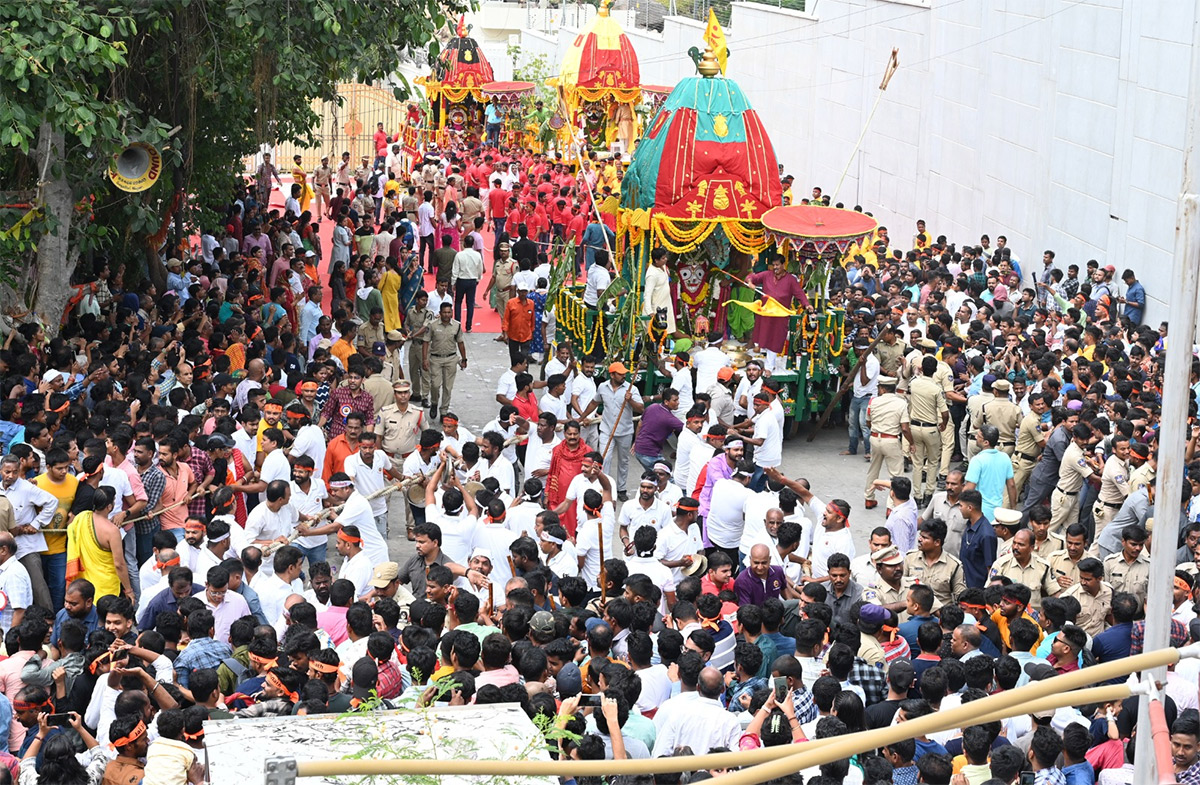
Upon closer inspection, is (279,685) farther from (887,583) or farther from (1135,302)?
(1135,302)

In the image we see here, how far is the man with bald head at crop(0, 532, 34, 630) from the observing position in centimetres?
883

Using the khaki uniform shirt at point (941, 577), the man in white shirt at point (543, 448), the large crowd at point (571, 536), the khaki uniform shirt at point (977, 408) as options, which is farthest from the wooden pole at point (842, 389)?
the khaki uniform shirt at point (941, 577)

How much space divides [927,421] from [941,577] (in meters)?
3.64

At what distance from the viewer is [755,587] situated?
30.8ft

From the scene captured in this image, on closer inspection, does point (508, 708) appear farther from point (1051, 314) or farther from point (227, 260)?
point (227, 260)

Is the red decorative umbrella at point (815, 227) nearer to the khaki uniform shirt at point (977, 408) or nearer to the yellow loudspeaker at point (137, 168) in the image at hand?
the khaki uniform shirt at point (977, 408)

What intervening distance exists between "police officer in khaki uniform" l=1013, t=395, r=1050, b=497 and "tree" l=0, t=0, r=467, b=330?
5969 mm

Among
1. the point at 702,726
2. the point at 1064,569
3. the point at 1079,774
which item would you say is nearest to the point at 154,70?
the point at 1064,569

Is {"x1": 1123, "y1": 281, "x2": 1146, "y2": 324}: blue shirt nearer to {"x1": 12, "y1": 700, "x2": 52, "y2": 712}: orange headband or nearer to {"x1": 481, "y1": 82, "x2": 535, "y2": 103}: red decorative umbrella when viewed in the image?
{"x1": 12, "y1": 700, "x2": 52, "y2": 712}: orange headband

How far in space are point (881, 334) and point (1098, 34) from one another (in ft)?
Result: 21.8

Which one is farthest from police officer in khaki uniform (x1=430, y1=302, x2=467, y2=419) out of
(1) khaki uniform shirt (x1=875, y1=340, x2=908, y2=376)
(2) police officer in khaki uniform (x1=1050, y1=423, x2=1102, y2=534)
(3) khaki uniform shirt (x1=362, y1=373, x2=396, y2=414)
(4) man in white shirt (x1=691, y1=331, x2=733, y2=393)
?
(2) police officer in khaki uniform (x1=1050, y1=423, x2=1102, y2=534)

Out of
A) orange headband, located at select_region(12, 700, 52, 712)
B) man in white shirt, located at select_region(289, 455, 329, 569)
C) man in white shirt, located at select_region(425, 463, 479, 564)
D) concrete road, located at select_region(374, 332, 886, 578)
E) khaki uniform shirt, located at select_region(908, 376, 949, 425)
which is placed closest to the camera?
orange headband, located at select_region(12, 700, 52, 712)

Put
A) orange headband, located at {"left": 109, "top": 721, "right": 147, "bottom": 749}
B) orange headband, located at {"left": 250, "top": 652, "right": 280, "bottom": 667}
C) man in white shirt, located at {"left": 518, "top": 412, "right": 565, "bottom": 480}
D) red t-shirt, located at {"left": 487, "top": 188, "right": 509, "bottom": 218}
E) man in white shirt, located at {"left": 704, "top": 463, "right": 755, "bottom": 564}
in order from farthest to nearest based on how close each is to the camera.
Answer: red t-shirt, located at {"left": 487, "top": 188, "right": 509, "bottom": 218}, man in white shirt, located at {"left": 518, "top": 412, "right": 565, "bottom": 480}, man in white shirt, located at {"left": 704, "top": 463, "right": 755, "bottom": 564}, orange headband, located at {"left": 250, "top": 652, "right": 280, "bottom": 667}, orange headband, located at {"left": 109, "top": 721, "right": 147, "bottom": 749}

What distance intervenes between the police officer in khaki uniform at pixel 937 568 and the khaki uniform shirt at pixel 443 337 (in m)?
6.49
